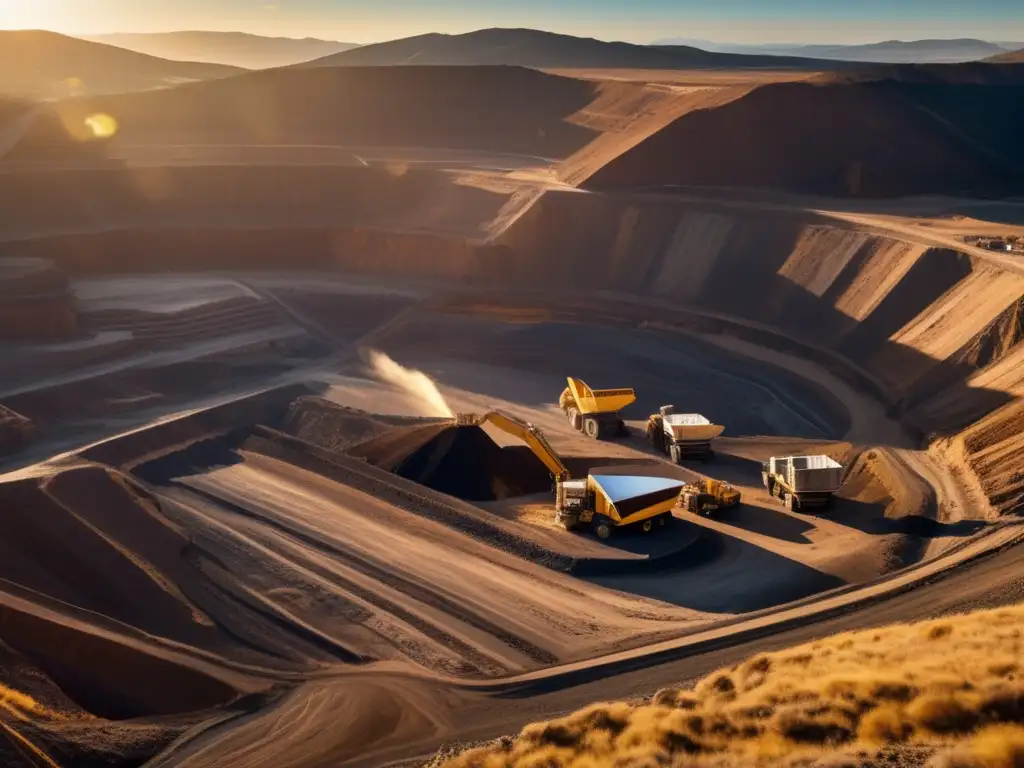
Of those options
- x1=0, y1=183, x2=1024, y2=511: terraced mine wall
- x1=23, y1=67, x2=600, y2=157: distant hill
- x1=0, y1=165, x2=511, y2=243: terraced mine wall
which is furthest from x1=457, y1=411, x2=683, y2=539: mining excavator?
x1=23, y1=67, x2=600, y2=157: distant hill

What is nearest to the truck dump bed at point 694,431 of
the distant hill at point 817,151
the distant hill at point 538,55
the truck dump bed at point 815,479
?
the truck dump bed at point 815,479

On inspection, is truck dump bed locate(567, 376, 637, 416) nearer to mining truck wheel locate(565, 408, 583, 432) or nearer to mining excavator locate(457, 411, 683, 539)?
mining truck wheel locate(565, 408, 583, 432)

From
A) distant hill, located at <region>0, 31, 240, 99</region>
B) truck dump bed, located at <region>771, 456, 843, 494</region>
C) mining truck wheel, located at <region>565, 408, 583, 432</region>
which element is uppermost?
distant hill, located at <region>0, 31, 240, 99</region>

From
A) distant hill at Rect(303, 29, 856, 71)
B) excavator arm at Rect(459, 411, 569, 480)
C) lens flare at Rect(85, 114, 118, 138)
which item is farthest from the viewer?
distant hill at Rect(303, 29, 856, 71)

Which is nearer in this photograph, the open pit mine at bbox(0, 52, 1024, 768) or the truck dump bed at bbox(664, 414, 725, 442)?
the open pit mine at bbox(0, 52, 1024, 768)

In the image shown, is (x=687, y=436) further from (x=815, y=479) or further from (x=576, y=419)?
(x=815, y=479)

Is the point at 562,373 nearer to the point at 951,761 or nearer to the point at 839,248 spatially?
the point at 839,248

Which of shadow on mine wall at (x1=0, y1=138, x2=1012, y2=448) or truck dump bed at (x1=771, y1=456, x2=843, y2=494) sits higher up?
shadow on mine wall at (x1=0, y1=138, x2=1012, y2=448)

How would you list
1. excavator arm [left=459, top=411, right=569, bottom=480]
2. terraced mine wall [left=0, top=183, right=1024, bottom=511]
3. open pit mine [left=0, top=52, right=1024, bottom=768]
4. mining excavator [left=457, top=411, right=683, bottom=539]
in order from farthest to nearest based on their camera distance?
terraced mine wall [left=0, top=183, right=1024, bottom=511]
excavator arm [left=459, top=411, right=569, bottom=480]
mining excavator [left=457, top=411, right=683, bottom=539]
open pit mine [left=0, top=52, right=1024, bottom=768]
